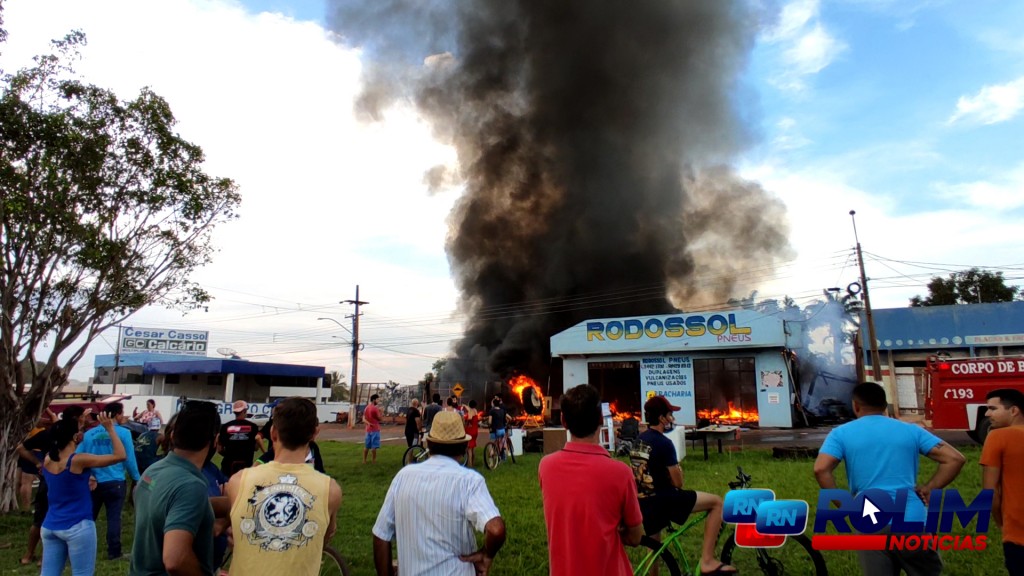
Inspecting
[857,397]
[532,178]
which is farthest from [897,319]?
[857,397]

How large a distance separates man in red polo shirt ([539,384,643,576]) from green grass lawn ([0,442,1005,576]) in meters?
3.02

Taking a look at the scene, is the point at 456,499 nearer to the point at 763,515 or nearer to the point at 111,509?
the point at 763,515

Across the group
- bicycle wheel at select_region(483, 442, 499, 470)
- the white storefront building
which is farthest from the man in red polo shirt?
the white storefront building

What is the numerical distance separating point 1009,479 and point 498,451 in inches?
427

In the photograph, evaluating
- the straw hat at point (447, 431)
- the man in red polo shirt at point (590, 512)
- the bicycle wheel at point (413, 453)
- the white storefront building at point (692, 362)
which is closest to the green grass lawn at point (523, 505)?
the bicycle wheel at point (413, 453)

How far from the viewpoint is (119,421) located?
7.99 metres

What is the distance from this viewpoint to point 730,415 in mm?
24391

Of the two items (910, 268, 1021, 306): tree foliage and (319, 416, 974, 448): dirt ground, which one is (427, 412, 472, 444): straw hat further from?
(910, 268, 1021, 306): tree foliage

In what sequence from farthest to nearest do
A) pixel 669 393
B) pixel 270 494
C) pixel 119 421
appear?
pixel 669 393 < pixel 119 421 < pixel 270 494

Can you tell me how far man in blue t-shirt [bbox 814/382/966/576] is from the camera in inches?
132

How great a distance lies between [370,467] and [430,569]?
11.4 m

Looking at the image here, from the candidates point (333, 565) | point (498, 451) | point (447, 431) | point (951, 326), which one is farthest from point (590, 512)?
point (951, 326)

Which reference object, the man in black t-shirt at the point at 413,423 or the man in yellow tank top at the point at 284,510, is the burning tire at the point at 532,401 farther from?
the man in yellow tank top at the point at 284,510

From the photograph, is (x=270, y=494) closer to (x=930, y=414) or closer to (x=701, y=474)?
(x=701, y=474)
